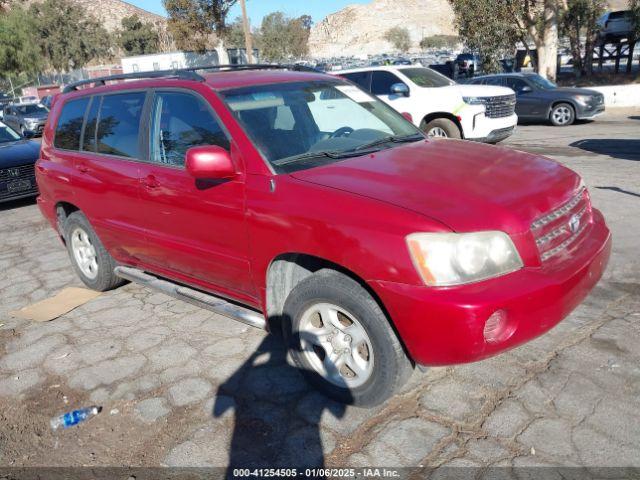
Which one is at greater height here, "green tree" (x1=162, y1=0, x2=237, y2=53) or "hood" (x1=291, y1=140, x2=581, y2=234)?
"green tree" (x1=162, y1=0, x2=237, y2=53)

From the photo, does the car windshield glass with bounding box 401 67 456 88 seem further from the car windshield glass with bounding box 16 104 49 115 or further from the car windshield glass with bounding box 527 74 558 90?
the car windshield glass with bounding box 16 104 49 115

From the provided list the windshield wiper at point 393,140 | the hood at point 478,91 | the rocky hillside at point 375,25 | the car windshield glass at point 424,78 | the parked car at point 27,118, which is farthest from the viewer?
the rocky hillside at point 375,25

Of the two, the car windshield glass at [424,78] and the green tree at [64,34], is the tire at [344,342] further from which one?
the green tree at [64,34]

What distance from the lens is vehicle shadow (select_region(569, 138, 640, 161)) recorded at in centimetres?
1041

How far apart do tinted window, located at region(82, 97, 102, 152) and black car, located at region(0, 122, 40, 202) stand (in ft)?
17.6

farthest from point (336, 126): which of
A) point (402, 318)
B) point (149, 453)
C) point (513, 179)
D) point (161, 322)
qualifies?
point (149, 453)

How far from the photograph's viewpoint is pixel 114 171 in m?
4.42

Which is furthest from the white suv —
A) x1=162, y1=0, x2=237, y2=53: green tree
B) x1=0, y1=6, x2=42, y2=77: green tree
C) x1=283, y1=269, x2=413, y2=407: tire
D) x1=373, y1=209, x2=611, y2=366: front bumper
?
x1=0, y1=6, x2=42, y2=77: green tree

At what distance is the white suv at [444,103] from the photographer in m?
10.9

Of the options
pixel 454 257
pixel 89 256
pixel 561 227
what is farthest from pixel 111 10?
pixel 454 257

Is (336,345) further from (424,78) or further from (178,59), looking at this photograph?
(178,59)

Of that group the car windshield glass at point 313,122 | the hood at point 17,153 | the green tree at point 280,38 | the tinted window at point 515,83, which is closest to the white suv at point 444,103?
the tinted window at point 515,83

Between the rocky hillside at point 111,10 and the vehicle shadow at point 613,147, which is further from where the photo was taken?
the rocky hillside at point 111,10

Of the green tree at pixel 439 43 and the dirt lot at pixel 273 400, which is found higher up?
the green tree at pixel 439 43
